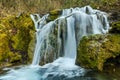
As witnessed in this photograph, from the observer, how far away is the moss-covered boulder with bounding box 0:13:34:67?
10.8 m

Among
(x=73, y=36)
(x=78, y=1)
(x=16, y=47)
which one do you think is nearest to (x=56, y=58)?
(x=73, y=36)

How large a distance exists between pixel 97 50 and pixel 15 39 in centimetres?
466

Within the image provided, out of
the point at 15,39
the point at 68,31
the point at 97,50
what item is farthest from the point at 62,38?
the point at 97,50

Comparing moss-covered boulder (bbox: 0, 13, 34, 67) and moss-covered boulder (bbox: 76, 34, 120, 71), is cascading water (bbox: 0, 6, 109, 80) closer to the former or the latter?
moss-covered boulder (bbox: 0, 13, 34, 67)

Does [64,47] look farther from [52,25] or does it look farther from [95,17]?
[95,17]

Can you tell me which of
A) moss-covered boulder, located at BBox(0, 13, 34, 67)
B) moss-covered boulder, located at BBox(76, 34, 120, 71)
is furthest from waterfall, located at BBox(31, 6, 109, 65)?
moss-covered boulder, located at BBox(76, 34, 120, 71)

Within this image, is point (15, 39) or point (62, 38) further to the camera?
point (15, 39)

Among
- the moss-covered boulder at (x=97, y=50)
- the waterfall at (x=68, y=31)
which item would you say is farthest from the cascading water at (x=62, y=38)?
the moss-covered boulder at (x=97, y=50)

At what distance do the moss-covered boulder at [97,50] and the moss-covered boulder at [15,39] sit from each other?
3.14 meters

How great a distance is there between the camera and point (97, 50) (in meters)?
8.61

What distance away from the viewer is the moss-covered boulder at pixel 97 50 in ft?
28.0

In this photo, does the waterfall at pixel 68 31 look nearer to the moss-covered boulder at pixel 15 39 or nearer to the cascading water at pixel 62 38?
the cascading water at pixel 62 38

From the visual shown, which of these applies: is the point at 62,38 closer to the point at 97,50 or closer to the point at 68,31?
the point at 68,31

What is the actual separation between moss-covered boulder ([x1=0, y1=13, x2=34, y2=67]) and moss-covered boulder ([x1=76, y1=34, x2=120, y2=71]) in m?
3.14
